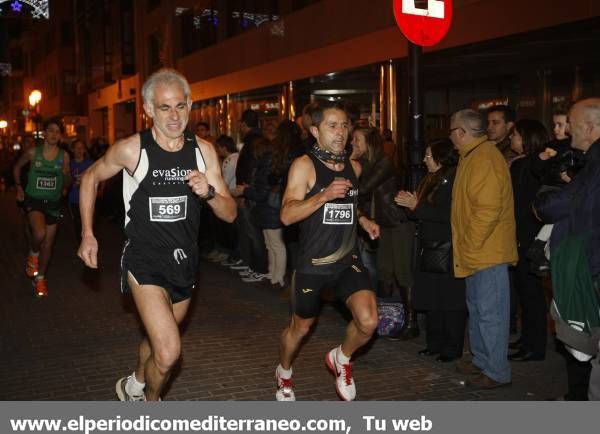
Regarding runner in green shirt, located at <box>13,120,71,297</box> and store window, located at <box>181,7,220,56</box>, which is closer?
runner in green shirt, located at <box>13,120,71,297</box>

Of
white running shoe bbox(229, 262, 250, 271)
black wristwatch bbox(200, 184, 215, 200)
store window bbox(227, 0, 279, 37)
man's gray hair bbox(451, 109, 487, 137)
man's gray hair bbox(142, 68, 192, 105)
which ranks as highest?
store window bbox(227, 0, 279, 37)

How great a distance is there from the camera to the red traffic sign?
7.30m

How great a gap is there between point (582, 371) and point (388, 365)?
5.92ft

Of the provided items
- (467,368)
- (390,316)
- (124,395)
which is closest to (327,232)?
(124,395)

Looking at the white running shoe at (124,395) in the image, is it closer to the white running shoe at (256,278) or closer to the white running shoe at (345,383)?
the white running shoe at (345,383)

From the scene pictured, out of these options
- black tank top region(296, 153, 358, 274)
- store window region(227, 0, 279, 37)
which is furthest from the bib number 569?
store window region(227, 0, 279, 37)

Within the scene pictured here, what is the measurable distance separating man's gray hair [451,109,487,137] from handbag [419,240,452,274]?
1079 mm

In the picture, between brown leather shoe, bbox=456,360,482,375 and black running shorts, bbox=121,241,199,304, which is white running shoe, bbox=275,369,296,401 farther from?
brown leather shoe, bbox=456,360,482,375

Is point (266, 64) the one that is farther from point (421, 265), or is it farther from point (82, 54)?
point (82, 54)

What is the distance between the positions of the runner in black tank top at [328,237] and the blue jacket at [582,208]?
1309mm

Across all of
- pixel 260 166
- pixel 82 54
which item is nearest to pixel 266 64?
pixel 260 166

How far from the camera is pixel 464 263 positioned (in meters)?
5.82

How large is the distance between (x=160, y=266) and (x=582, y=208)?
2542 mm

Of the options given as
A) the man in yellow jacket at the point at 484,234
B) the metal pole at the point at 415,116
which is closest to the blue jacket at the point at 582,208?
the man in yellow jacket at the point at 484,234
